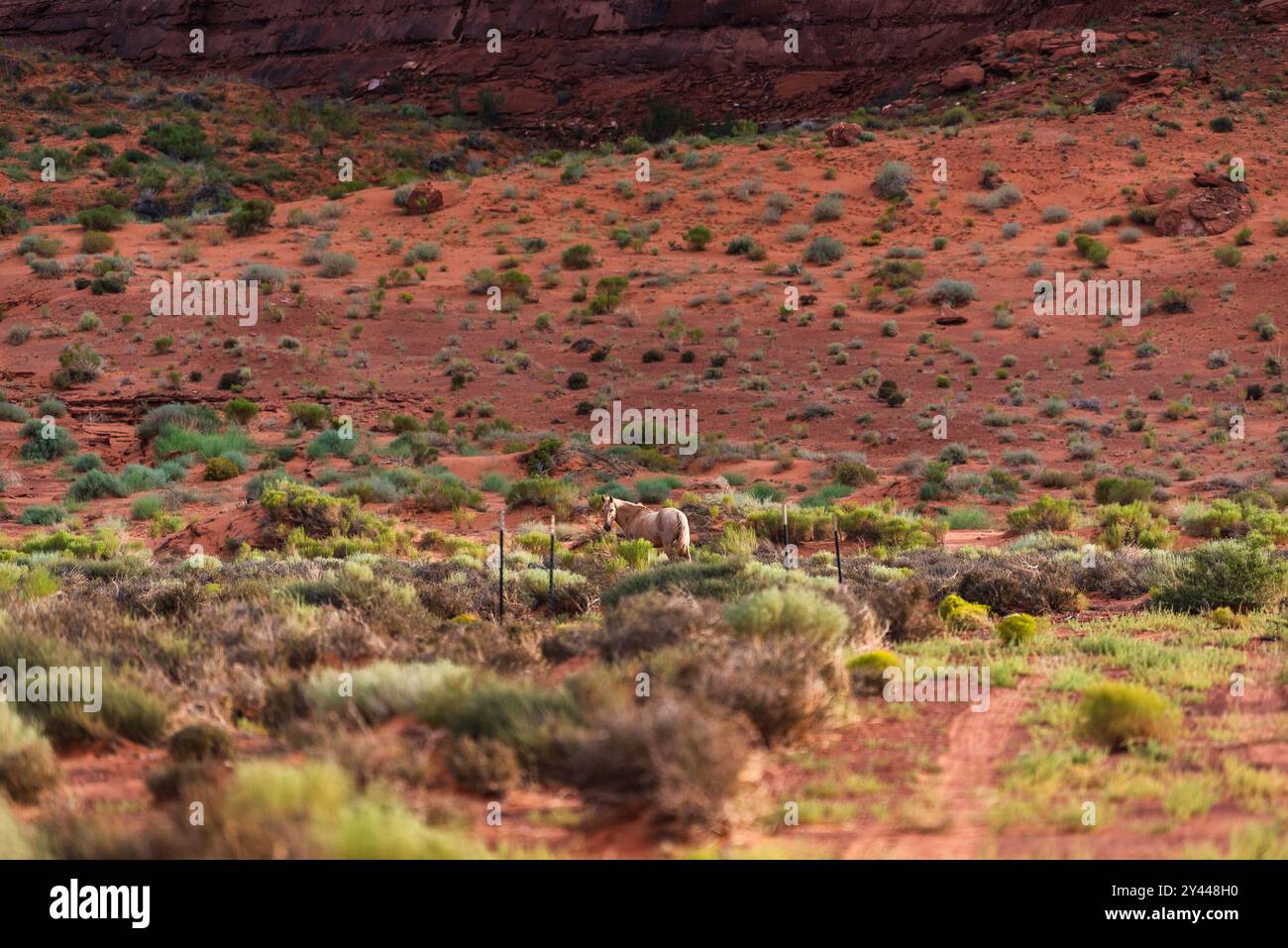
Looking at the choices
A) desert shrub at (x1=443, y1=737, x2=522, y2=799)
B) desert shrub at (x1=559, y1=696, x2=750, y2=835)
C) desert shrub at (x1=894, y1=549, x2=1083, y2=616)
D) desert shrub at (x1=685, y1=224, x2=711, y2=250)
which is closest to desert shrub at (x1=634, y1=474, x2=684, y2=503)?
desert shrub at (x1=894, y1=549, x2=1083, y2=616)

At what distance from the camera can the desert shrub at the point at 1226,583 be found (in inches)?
461

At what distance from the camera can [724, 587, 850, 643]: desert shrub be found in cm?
792

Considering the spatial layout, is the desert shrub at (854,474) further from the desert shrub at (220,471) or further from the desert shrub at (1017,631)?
the desert shrub at (1017,631)

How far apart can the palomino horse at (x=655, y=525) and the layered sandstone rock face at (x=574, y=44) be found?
169ft

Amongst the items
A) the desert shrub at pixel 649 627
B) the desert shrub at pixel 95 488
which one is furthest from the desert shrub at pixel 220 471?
the desert shrub at pixel 649 627

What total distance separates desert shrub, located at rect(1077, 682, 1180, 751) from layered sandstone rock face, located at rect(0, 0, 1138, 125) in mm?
59242

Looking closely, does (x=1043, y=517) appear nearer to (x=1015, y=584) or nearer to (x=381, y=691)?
(x=1015, y=584)

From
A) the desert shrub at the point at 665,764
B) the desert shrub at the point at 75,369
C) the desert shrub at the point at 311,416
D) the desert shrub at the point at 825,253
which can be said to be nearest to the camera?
the desert shrub at the point at 665,764

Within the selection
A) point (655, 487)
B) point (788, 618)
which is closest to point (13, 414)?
point (655, 487)

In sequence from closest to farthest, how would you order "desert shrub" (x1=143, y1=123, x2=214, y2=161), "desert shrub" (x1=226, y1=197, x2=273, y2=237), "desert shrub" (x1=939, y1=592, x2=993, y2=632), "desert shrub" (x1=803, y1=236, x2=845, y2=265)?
1. "desert shrub" (x1=939, y1=592, x2=993, y2=632)
2. "desert shrub" (x1=803, y1=236, x2=845, y2=265)
3. "desert shrub" (x1=226, y1=197, x2=273, y2=237)
4. "desert shrub" (x1=143, y1=123, x2=214, y2=161)

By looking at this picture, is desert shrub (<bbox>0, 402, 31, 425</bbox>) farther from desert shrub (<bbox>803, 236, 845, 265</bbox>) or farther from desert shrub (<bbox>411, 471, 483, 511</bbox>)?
desert shrub (<bbox>803, 236, 845, 265</bbox>)

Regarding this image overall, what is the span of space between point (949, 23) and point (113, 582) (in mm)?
63363

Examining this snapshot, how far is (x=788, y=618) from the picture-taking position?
7.96 m

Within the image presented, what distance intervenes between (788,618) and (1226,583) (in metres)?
6.31
